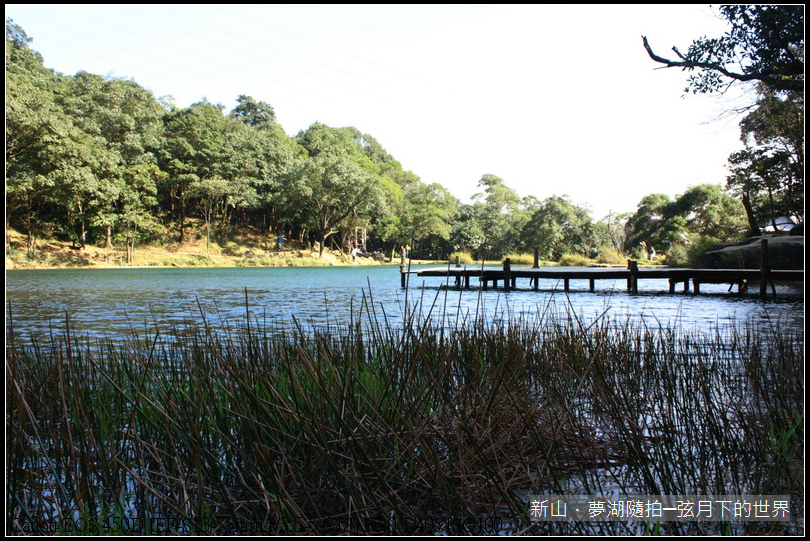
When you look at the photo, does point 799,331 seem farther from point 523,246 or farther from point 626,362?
point 523,246

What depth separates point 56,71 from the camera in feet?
115

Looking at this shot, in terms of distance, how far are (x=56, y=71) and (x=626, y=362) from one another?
41.4m

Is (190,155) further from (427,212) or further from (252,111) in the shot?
(252,111)

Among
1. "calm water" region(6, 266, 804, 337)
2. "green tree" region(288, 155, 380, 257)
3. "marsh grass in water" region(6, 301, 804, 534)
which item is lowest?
"calm water" region(6, 266, 804, 337)

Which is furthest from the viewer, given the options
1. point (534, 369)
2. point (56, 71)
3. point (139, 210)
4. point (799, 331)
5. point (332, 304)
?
point (56, 71)

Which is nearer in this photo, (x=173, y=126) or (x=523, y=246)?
(x=173, y=126)

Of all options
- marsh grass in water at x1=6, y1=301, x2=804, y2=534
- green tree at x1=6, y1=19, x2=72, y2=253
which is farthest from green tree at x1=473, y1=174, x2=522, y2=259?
marsh grass in water at x1=6, y1=301, x2=804, y2=534

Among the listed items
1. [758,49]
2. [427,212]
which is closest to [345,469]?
[758,49]

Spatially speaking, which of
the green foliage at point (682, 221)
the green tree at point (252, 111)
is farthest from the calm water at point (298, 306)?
the green tree at point (252, 111)

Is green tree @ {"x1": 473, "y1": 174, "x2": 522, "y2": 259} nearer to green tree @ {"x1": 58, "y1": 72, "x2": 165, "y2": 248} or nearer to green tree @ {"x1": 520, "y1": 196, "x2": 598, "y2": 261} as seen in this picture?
green tree @ {"x1": 520, "y1": 196, "x2": 598, "y2": 261}

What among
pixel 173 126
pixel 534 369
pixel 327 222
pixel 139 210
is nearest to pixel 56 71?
pixel 173 126

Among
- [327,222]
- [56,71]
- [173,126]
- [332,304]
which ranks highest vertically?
[56,71]

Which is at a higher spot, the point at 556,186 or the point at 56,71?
the point at 56,71

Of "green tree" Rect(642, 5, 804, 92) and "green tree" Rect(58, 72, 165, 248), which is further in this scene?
"green tree" Rect(58, 72, 165, 248)
